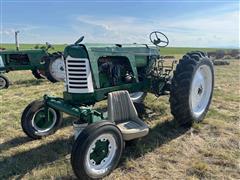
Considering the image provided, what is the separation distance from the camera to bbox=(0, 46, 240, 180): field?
4.00 metres

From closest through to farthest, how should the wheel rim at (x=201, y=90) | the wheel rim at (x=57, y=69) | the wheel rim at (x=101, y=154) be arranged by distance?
the wheel rim at (x=101, y=154)
the wheel rim at (x=201, y=90)
the wheel rim at (x=57, y=69)

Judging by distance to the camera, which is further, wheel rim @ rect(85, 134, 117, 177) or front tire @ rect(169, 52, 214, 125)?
front tire @ rect(169, 52, 214, 125)

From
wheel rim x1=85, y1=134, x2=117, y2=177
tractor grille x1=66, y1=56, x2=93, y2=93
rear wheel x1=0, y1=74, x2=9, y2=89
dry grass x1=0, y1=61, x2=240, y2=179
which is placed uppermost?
tractor grille x1=66, y1=56, x2=93, y2=93

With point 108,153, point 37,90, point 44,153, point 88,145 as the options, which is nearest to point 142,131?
point 108,153

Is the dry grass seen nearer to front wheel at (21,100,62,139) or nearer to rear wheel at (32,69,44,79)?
front wheel at (21,100,62,139)

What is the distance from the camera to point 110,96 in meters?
4.48

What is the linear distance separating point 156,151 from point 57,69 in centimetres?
702

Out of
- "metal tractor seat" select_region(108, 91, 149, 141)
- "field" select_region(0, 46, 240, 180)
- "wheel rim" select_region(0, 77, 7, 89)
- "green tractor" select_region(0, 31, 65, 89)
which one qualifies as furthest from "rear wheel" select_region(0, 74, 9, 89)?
"metal tractor seat" select_region(108, 91, 149, 141)

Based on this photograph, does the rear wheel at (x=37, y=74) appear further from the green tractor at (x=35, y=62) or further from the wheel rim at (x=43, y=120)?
the wheel rim at (x=43, y=120)

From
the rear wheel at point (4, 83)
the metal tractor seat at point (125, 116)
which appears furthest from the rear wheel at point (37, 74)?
the metal tractor seat at point (125, 116)

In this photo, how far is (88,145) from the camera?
11.9ft

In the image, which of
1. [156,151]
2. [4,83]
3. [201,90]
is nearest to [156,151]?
[156,151]

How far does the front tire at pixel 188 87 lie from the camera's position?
516 centimetres

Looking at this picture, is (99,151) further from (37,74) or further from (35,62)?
(37,74)
